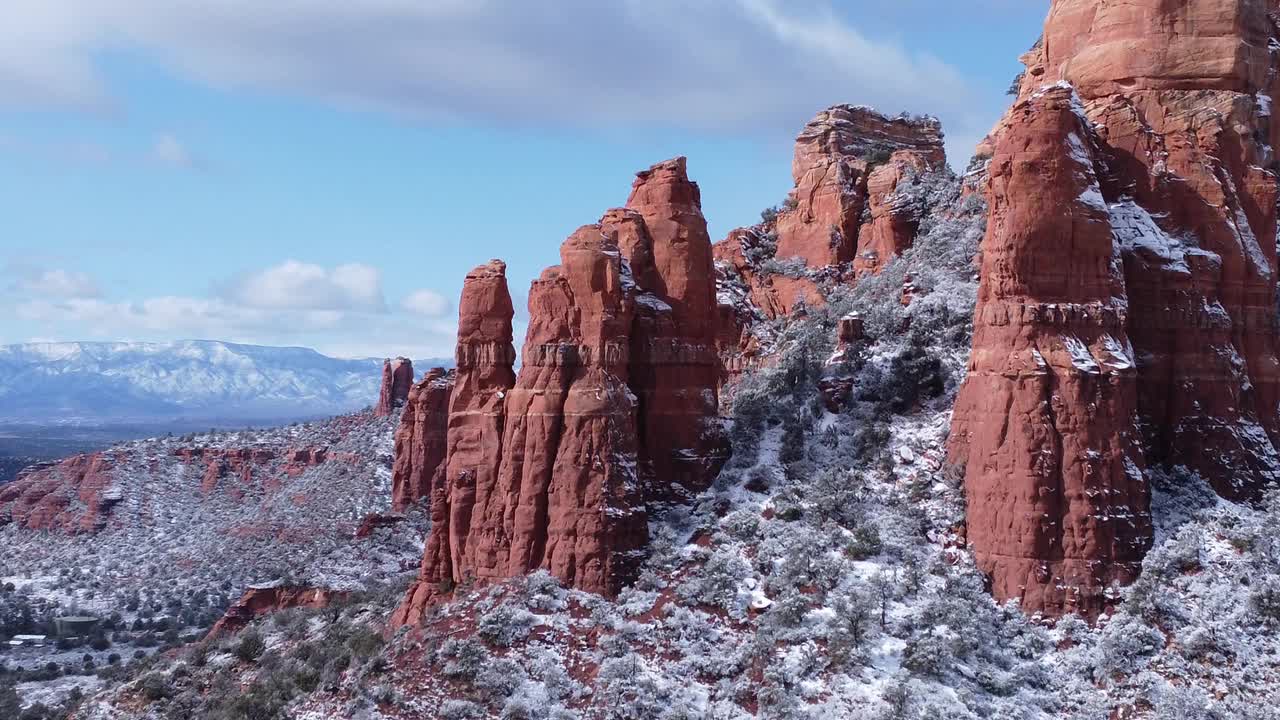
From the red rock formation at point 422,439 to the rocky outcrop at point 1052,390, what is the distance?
44.1 metres

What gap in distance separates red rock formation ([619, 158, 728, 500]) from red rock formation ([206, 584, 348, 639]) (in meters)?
31.5

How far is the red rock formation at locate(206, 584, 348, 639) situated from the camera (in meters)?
67.0

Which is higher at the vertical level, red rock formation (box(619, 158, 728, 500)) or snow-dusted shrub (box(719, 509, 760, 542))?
red rock formation (box(619, 158, 728, 500))

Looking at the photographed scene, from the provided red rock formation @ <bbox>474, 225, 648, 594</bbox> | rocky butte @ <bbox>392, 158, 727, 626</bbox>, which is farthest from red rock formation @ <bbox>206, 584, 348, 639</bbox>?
red rock formation @ <bbox>474, 225, 648, 594</bbox>

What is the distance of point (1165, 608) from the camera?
3356cm

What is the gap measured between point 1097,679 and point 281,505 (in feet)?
263

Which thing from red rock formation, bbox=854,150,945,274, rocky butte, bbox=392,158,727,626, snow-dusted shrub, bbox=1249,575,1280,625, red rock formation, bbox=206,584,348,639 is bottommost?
red rock formation, bbox=206,584,348,639

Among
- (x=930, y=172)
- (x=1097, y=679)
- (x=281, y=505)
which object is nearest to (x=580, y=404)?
(x=1097, y=679)

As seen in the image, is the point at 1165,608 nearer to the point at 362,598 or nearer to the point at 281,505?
the point at 362,598

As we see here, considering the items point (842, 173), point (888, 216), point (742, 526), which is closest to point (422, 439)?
point (842, 173)

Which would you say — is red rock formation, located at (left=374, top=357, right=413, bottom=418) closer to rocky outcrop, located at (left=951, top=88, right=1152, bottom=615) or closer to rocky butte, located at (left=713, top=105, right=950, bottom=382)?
rocky butte, located at (left=713, top=105, right=950, bottom=382)

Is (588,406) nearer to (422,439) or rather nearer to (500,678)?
(500,678)

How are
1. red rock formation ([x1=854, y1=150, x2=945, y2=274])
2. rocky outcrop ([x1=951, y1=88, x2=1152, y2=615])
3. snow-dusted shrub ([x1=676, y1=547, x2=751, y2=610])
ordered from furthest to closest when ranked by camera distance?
1. red rock formation ([x1=854, y1=150, x2=945, y2=274])
2. snow-dusted shrub ([x1=676, y1=547, x2=751, y2=610])
3. rocky outcrop ([x1=951, y1=88, x2=1152, y2=615])

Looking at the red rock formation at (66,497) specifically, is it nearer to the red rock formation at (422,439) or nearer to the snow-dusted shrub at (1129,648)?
the red rock formation at (422,439)
